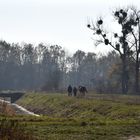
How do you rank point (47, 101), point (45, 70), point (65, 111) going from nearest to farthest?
point (65, 111)
point (47, 101)
point (45, 70)

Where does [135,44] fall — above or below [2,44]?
below

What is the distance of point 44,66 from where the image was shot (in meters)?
170

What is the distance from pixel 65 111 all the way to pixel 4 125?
3291 cm

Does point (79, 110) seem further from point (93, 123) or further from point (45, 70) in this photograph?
point (45, 70)

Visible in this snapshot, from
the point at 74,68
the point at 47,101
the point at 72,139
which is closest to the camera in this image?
the point at 72,139

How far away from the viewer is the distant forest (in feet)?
486

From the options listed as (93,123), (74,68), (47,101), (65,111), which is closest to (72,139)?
(93,123)

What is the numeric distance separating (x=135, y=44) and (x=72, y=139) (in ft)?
203

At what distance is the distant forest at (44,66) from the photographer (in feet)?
486

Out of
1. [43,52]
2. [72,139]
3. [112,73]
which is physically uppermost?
[43,52]

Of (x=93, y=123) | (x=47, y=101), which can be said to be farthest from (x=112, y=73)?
(x=93, y=123)

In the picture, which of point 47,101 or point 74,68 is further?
point 74,68

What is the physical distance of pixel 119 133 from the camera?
20672 millimetres

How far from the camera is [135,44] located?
3095 inches
